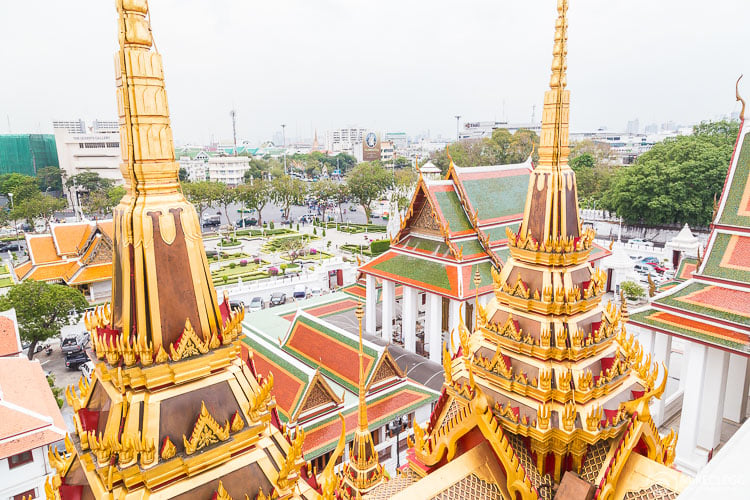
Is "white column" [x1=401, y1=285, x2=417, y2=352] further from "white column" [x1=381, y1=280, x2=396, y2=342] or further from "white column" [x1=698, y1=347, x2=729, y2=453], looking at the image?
"white column" [x1=698, y1=347, x2=729, y2=453]

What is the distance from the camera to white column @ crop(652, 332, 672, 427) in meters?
13.2

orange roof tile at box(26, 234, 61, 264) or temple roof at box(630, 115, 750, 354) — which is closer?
temple roof at box(630, 115, 750, 354)

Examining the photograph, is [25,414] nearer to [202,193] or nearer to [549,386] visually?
[549,386]

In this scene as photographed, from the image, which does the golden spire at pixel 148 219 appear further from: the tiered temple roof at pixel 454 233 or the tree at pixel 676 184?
the tree at pixel 676 184

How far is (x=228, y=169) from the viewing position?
3455 inches

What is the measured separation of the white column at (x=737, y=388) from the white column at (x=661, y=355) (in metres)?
1.54

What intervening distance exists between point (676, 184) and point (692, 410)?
31.2 meters

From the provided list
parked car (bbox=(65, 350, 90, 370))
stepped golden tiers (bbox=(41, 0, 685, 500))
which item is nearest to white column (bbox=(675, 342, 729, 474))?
stepped golden tiers (bbox=(41, 0, 685, 500))

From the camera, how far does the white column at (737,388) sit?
12938mm

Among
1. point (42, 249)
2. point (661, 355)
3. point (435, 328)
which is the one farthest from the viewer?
point (42, 249)

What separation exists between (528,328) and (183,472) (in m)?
4.76

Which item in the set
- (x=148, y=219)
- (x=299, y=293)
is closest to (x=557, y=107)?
(x=148, y=219)

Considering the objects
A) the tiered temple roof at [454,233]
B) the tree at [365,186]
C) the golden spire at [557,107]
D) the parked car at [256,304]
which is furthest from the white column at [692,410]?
the tree at [365,186]

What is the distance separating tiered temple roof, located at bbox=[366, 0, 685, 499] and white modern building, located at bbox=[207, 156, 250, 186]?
8671 centimetres
